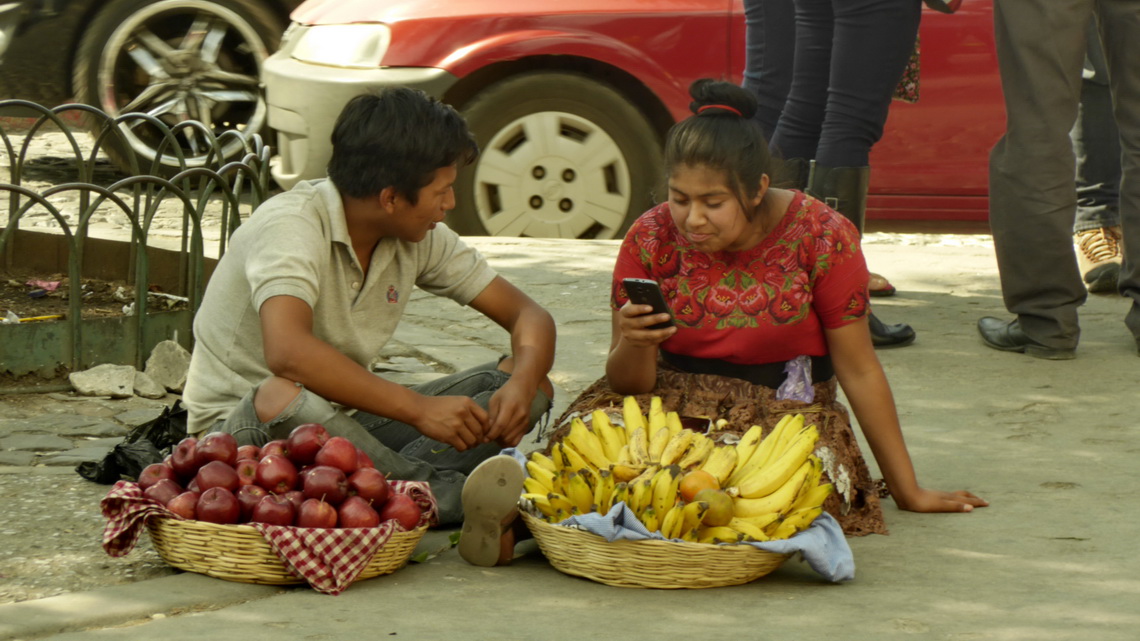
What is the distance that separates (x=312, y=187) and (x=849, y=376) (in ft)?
4.42

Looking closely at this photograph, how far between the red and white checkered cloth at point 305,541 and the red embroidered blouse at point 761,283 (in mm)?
980

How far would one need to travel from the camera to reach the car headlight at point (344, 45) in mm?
6965

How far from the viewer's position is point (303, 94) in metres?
7.04

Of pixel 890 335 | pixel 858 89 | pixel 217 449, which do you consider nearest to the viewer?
pixel 217 449

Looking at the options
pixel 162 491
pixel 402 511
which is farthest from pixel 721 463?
pixel 162 491

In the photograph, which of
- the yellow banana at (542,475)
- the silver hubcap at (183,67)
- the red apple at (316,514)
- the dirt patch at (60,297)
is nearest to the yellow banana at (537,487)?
the yellow banana at (542,475)

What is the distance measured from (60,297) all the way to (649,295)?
2963mm

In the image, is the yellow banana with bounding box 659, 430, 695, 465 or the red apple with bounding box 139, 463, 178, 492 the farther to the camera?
the yellow banana with bounding box 659, 430, 695, 465

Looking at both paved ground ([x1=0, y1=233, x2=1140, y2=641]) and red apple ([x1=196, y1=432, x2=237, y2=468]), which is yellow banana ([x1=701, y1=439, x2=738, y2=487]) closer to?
paved ground ([x1=0, y1=233, x2=1140, y2=641])

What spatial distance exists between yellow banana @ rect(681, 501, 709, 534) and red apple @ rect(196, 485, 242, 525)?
89 cm

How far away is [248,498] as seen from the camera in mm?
3014

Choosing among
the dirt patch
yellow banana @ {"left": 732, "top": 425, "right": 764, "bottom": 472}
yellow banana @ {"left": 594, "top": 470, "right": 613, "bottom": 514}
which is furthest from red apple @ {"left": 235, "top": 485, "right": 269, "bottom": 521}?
the dirt patch

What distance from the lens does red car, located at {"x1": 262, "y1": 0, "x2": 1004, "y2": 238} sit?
6.93m

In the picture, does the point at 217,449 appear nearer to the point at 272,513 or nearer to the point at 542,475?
the point at 272,513
